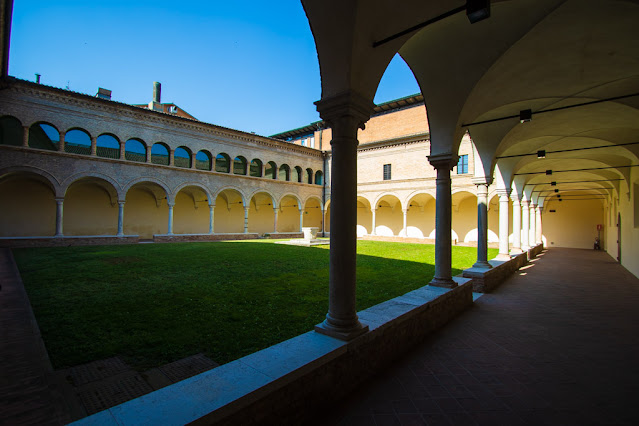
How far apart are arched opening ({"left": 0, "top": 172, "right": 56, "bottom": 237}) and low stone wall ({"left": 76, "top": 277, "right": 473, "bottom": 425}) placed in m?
20.8

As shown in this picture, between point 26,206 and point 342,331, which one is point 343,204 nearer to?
point 342,331

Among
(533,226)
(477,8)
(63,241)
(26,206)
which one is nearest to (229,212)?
(63,241)

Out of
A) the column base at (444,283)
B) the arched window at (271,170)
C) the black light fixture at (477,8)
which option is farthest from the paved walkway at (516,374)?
the arched window at (271,170)

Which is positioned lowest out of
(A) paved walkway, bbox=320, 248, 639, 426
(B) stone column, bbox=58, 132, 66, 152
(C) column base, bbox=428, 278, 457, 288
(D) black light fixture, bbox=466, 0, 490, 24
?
(A) paved walkway, bbox=320, 248, 639, 426

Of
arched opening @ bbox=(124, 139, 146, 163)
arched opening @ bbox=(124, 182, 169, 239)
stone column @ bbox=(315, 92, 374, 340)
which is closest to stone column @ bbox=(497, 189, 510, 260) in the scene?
stone column @ bbox=(315, 92, 374, 340)

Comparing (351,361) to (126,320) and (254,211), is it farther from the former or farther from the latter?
(254,211)

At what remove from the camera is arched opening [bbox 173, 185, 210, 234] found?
80.1 feet

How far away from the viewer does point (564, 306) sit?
6.91 meters

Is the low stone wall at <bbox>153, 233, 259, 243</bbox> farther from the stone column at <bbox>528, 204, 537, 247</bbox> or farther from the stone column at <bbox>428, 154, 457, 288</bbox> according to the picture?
the stone column at <bbox>528, 204, 537, 247</bbox>

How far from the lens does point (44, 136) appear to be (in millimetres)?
17984

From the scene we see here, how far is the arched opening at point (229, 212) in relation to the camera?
26359 millimetres

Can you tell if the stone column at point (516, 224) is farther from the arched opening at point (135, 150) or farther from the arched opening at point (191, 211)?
the arched opening at point (135, 150)

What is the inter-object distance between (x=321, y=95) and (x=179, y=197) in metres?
23.8

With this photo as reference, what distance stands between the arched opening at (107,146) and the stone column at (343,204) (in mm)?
20648
